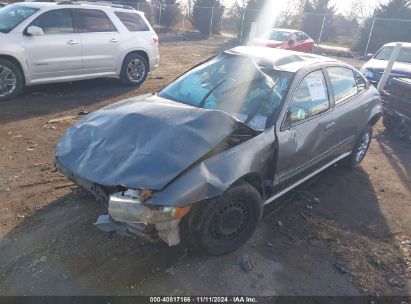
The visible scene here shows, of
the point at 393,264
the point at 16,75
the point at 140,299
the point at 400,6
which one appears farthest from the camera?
the point at 400,6

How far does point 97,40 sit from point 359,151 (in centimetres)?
611

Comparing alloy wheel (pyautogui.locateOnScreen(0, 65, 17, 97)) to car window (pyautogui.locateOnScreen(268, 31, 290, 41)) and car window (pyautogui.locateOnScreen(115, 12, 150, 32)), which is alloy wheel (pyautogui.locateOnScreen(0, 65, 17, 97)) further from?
car window (pyautogui.locateOnScreen(268, 31, 290, 41))

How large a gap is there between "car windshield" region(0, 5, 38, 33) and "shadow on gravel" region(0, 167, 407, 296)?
4.79 m

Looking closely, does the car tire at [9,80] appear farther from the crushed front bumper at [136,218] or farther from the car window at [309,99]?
the car window at [309,99]

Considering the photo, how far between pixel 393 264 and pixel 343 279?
664mm

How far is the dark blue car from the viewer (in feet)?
32.0

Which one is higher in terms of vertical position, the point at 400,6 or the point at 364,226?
the point at 400,6

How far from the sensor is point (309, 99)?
13.8 ft

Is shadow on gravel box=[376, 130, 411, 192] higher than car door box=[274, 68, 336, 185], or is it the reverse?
car door box=[274, 68, 336, 185]

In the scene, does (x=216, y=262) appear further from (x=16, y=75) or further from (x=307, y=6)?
(x=307, y=6)

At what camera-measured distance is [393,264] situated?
3.78m

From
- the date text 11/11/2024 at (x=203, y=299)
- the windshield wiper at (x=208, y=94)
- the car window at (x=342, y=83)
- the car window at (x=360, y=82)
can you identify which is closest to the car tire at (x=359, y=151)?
the car window at (x=360, y=82)

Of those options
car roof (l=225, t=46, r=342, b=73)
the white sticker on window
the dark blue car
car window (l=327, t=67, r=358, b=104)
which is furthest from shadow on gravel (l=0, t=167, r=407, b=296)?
the dark blue car

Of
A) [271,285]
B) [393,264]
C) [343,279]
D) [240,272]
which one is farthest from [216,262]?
[393,264]
